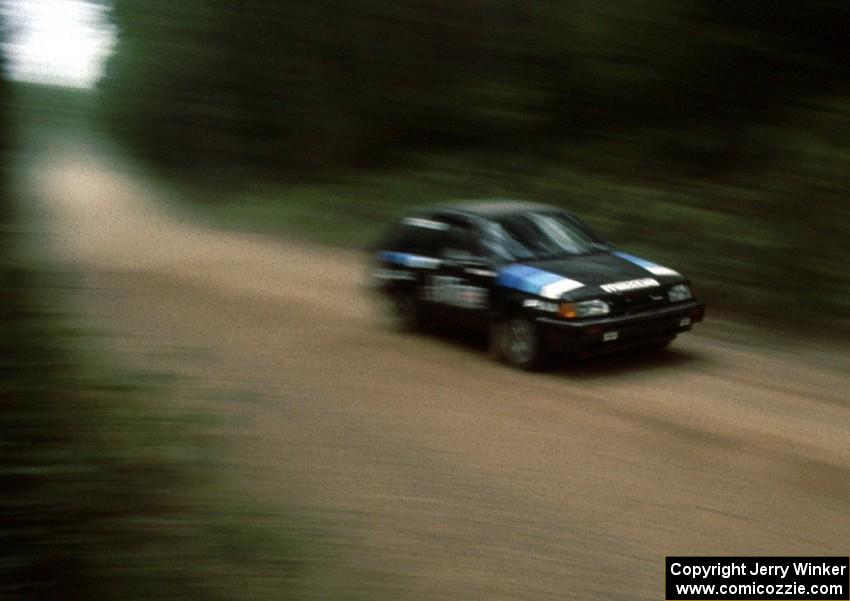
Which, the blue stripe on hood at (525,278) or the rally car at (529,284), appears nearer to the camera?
the rally car at (529,284)

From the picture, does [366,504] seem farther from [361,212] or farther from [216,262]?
[361,212]

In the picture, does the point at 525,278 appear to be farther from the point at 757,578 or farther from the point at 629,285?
the point at 757,578

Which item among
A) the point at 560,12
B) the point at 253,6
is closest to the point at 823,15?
the point at 560,12

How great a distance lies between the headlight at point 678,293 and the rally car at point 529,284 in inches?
0.5

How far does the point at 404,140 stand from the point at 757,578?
20.6 m

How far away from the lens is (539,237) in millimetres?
11055

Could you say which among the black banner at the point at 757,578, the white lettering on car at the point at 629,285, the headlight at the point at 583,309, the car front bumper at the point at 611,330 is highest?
the white lettering on car at the point at 629,285

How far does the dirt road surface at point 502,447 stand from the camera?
545 cm

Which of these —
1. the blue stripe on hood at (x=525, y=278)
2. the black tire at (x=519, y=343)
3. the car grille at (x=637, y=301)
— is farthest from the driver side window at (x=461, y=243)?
the car grille at (x=637, y=301)

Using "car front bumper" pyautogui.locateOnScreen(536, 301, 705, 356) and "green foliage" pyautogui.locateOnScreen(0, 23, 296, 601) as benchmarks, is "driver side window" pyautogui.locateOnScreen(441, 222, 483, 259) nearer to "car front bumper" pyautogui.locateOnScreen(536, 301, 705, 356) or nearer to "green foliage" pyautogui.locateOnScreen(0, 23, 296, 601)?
"car front bumper" pyautogui.locateOnScreen(536, 301, 705, 356)

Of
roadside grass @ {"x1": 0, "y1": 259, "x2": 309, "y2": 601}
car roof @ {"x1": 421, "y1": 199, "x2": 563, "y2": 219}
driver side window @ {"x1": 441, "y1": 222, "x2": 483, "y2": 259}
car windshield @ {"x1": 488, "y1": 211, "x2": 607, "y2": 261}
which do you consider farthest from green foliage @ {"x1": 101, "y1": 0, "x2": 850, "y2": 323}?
driver side window @ {"x1": 441, "y1": 222, "x2": 483, "y2": 259}

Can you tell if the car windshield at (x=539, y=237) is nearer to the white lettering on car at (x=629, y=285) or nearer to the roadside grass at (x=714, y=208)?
the white lettering on car at (x=629, y=285)

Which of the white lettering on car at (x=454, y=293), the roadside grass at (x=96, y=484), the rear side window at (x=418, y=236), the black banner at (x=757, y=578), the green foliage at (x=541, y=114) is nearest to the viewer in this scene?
the roadside grass at (x=96, y=484)

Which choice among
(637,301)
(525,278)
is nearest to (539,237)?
(525,278)
